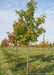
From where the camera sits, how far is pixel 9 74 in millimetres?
9664

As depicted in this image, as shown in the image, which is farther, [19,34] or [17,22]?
[17,22]

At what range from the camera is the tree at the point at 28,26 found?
9617 mm

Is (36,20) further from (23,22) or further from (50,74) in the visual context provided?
(50,74)

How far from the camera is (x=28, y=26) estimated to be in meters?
10.0

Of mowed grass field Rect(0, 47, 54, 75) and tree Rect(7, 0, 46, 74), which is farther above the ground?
tree Rect(7, 0, 46, 74)

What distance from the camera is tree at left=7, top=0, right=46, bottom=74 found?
962 cm

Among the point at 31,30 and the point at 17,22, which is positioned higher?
the point at 17,22

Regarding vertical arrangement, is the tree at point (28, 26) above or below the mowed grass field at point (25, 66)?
above

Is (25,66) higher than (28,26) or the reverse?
the reverse

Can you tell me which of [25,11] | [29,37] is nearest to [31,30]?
[29,37]

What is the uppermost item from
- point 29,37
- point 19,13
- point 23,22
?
point 19,13

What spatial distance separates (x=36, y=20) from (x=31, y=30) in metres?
1.15

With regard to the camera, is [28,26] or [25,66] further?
[25,66]

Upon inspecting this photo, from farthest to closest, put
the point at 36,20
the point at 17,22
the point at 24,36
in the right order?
the point at 17,22 → the point at 36,20 → the point at 24,36
